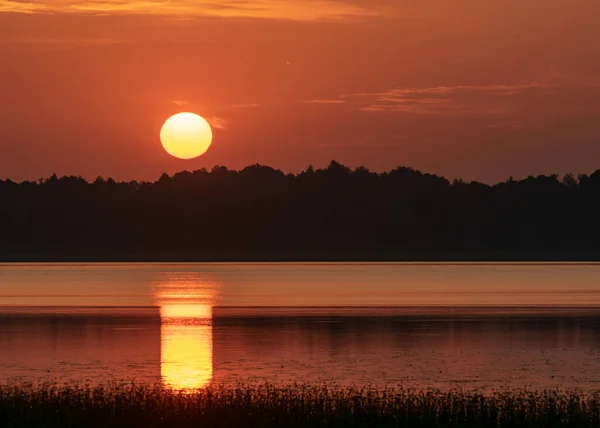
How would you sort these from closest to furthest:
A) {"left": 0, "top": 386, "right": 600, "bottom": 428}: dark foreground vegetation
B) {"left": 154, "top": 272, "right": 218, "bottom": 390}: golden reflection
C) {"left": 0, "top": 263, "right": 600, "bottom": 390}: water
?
{"left": 0, "top": 386, "right": 600, "bottom": 428}: dark foreground vegetation, {"left": 154, "top": 272, "right": 218, "bottom": 390}: golden reflection, {"left": 0, "top": 263, "right": 600, "bottom": 390}: water

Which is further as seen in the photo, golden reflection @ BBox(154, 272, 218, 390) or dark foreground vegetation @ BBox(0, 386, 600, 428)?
golden reflection @ BBox(154, 272, 218, 390)

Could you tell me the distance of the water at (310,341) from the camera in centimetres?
3784

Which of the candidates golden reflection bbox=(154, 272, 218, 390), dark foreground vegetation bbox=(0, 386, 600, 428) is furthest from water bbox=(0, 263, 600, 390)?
→ dark foreground vegetation bbox=(0, 386, 600, 428)

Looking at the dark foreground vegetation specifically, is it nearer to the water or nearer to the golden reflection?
the golden reflection

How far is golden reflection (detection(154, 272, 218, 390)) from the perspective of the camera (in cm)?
3727

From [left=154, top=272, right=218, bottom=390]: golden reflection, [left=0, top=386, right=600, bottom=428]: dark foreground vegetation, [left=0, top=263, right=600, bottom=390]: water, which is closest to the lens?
[left=0, top=386, right=600, bottom=428]: dark foreground vegetation

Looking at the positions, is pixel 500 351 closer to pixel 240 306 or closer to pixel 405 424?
pixel 405 424

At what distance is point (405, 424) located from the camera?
25125mm

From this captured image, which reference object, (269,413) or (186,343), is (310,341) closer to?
(186,343)

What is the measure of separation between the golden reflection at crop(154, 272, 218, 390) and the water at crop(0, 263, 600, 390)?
7 cm

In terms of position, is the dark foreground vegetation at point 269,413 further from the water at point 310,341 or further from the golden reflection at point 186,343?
the water at point 310,341

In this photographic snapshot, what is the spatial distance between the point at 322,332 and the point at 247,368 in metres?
15.7

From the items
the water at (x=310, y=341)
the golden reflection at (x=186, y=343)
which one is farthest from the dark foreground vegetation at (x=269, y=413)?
the water at (x=310, y=341)

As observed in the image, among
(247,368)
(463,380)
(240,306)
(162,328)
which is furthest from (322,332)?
(240,306)
